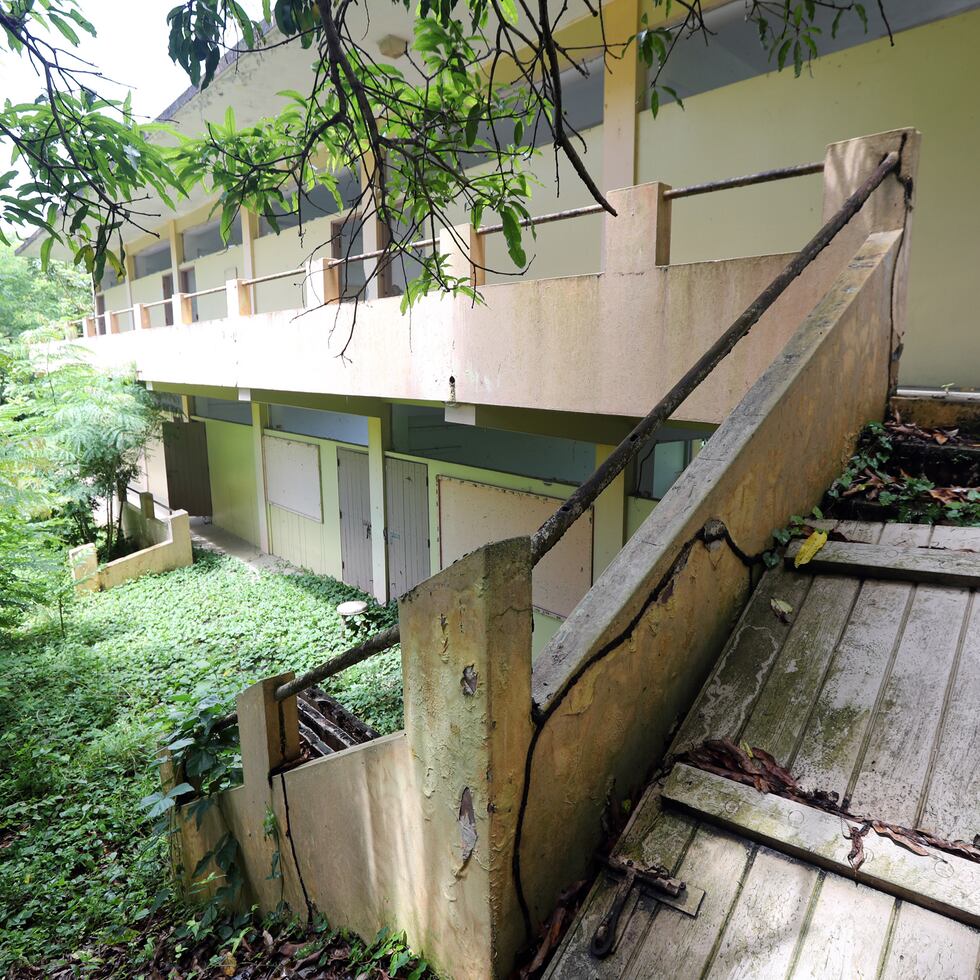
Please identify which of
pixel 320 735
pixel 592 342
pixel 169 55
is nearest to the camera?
pixel 169 55

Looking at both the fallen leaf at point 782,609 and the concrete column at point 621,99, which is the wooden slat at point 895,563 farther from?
the concrete column at point 621,99

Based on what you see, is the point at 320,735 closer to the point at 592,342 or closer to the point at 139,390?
the point at 592,342

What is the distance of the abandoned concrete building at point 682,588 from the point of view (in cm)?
180

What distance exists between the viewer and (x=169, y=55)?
8.07 ft

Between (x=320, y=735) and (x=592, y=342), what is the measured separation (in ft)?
10.4

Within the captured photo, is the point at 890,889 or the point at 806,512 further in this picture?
the point at 806,512

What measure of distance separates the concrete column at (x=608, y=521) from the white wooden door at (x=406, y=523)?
3.05 metres

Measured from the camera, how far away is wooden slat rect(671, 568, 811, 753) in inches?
90.4

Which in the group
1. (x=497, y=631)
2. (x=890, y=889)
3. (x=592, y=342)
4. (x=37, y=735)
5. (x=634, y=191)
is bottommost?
(x=37, y=735)

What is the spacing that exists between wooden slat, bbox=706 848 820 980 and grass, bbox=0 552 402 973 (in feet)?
11.2

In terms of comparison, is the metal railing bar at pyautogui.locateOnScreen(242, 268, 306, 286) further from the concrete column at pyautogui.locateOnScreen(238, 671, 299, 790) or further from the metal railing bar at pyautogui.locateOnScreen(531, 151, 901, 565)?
the metal railing bar at pyautogui.locateOnScreen(531, 151, 901, 565)

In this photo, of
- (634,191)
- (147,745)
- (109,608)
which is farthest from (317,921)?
(109,608)

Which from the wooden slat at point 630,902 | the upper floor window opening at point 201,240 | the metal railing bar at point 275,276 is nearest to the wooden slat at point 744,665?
the wooden slat at point 630,902

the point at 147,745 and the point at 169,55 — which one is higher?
the point at 169,55
